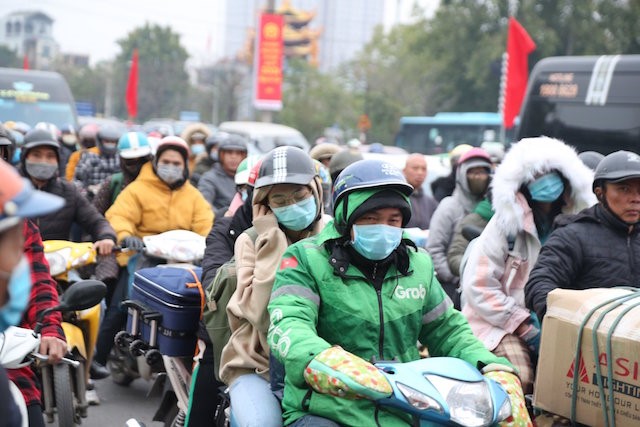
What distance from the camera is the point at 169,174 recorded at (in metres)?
7.82

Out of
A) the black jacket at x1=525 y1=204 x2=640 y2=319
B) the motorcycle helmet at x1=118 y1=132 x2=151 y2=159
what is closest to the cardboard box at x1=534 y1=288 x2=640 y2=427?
the black jacket at x1=525 y1=204 x2=640 y2=319

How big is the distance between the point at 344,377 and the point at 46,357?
157cm

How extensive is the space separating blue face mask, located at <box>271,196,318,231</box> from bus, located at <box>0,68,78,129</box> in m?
16.1

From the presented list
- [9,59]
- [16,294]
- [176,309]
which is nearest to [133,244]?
[176,309]

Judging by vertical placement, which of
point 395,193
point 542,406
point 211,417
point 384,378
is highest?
point 395,193

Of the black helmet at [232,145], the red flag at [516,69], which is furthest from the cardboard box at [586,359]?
the red flag at [516,69]

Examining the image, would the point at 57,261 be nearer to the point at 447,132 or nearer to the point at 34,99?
the point at 34,99

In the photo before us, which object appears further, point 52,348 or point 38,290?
point 38,290

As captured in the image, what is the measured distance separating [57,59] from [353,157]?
301 ft

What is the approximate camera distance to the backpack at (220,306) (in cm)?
452

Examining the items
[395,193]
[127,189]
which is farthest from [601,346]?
[127,189]

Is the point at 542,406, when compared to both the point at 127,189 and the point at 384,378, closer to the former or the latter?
the point at 384,378

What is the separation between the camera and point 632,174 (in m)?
4.52

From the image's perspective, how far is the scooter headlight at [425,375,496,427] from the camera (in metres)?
3.27
